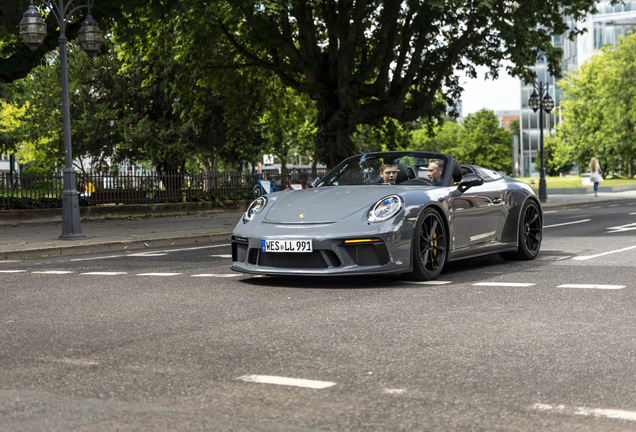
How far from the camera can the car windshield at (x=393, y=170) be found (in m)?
8.64

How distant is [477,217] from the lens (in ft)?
29.2

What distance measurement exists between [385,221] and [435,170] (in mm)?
1471

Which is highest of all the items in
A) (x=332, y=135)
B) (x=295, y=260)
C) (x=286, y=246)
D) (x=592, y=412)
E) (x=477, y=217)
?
(x=332, y=135)

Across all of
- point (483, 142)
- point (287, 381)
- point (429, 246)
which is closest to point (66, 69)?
point (429, 246)

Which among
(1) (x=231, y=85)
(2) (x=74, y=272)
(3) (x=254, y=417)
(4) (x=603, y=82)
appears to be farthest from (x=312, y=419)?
(4) (x=603, y=82)

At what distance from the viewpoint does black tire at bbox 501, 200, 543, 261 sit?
977 centimetres

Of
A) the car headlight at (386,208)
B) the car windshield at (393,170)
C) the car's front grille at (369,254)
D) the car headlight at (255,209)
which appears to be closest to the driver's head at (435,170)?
the car windshield at (393,170)

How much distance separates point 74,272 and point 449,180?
458cm

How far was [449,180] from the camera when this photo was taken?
28.5ft

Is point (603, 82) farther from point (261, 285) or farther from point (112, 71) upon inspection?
point (261, 285)

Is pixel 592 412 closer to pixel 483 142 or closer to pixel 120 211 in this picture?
pixel 120 211

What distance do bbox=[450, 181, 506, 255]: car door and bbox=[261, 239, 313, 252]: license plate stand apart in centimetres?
184

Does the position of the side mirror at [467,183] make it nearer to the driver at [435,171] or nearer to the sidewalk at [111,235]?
the driver at [435,171]

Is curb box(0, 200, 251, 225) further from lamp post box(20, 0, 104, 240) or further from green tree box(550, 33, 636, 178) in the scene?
green tree box(550, 33, 636, 178)
